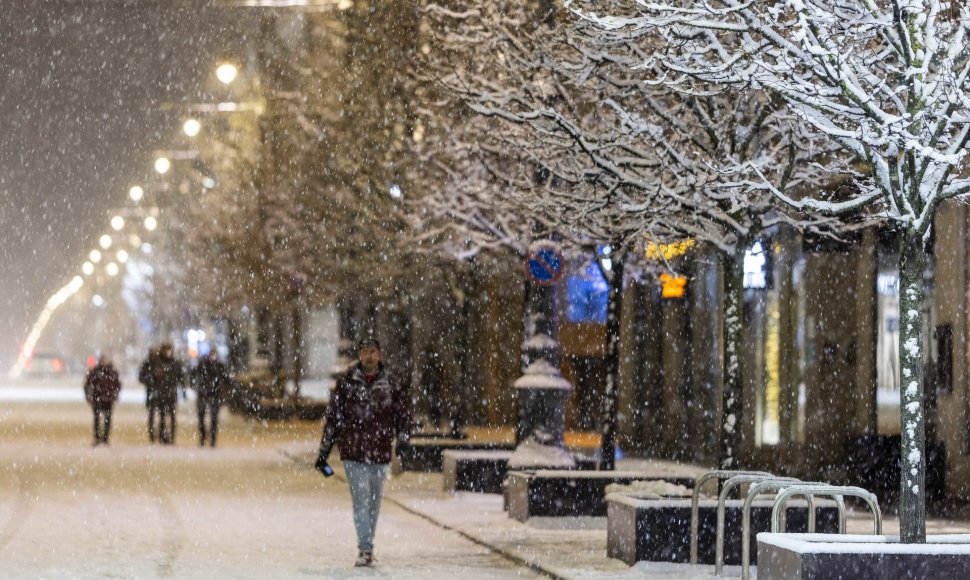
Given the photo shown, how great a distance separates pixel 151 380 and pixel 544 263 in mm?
16744

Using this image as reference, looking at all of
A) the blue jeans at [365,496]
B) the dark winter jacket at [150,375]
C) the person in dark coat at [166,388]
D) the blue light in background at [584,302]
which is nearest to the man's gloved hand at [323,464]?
the blue jeans at [365,496]

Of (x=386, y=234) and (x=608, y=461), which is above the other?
(x=386, y=234)

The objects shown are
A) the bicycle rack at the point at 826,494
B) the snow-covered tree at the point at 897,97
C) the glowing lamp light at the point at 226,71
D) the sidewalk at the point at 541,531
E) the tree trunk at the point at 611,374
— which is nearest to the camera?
the snow-covered tree at the point at 897,97

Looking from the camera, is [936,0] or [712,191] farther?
[712,191]

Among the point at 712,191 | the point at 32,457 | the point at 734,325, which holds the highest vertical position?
the point at 712,191

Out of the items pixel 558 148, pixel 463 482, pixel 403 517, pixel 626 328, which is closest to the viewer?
pixel 558 148

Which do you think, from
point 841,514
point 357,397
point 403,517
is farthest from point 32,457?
point 841,514

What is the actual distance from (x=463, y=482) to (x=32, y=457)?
29.9 ft

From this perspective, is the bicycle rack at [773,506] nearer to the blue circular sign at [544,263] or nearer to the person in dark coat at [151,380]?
the blue circular sign at [544,263]

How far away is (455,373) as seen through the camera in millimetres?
32312

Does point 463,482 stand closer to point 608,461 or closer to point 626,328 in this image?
point 608,461

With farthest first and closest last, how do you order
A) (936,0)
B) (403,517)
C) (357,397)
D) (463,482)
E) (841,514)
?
1. (463,482)
2. (403,517)
3. (357,397)
4. (841,514)
5. (936,0)

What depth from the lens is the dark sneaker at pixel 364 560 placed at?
45.3 feet

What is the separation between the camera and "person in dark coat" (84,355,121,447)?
31609 mm
